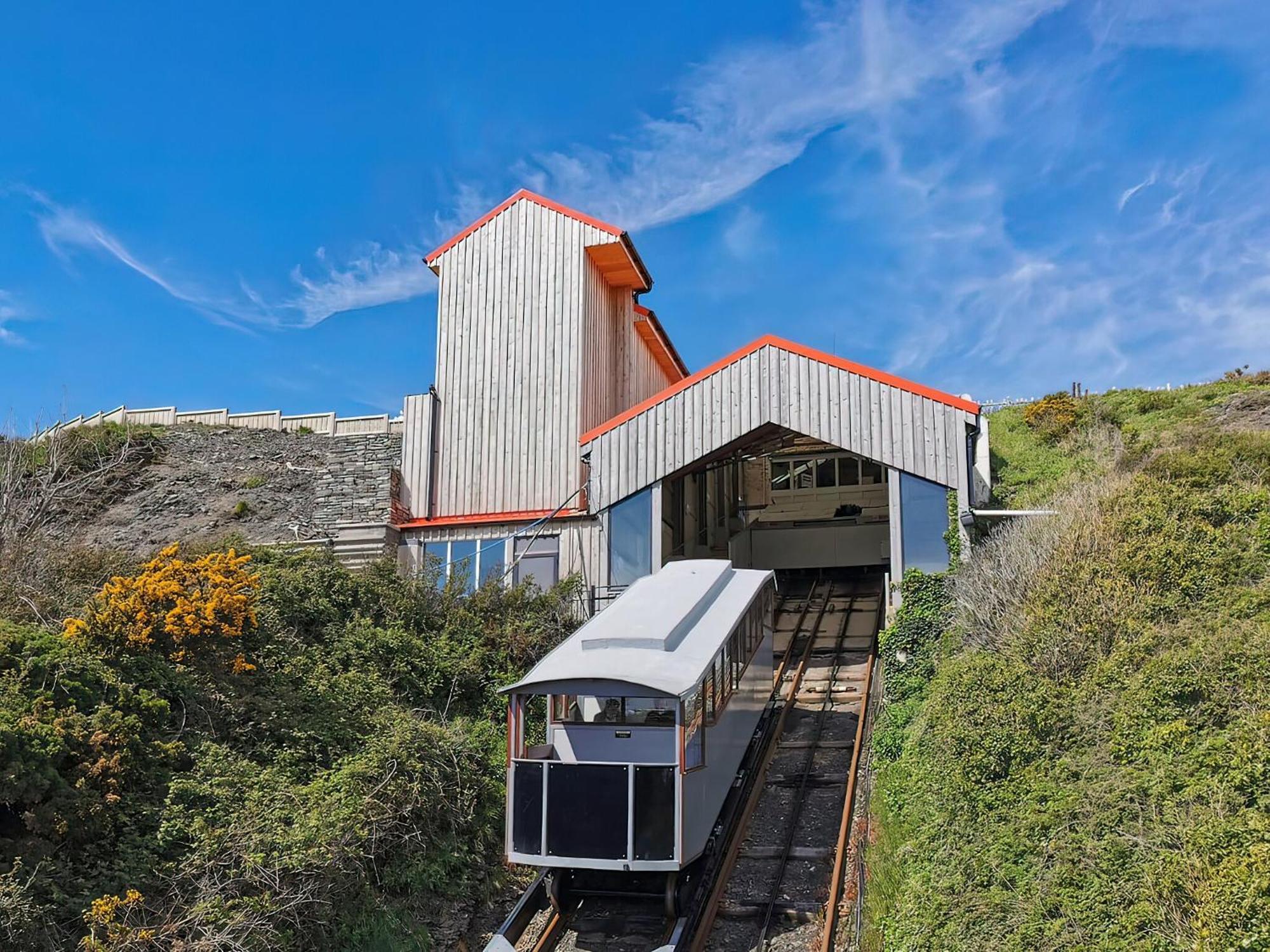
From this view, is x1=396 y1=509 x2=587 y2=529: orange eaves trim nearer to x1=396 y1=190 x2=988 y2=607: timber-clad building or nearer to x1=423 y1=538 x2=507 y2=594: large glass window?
x1=396 y1=190 x2=988 y2=607: timber-clad building

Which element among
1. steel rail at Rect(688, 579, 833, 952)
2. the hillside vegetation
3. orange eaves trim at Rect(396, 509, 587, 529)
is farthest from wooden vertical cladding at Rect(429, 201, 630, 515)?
the hillside vegetation

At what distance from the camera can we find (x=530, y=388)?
22.8 metres

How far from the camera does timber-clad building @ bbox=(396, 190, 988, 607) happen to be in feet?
61.4

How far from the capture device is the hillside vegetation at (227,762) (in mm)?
9305

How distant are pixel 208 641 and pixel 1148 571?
11.6m

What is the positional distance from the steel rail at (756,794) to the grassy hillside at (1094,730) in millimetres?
1834

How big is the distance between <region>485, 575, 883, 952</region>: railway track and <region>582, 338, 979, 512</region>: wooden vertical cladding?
435 cm

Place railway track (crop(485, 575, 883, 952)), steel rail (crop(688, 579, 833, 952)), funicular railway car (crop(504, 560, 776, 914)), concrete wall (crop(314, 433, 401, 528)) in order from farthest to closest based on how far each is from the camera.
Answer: concrete wall (crop(314, 433, 401, 528))
steel rail (crop(688, 579, 833, 952))
railway track (crop(485, 575, 883, 952))
funicular railway car (crop(504, 560, 776, 914))

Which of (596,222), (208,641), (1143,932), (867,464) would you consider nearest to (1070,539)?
(1143,932)

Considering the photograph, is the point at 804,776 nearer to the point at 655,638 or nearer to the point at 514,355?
the point at 655,638

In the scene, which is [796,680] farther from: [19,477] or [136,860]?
[19,477]

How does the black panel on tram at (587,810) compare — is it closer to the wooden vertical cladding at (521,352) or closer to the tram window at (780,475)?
the wooden vertical cladding at (521,352)

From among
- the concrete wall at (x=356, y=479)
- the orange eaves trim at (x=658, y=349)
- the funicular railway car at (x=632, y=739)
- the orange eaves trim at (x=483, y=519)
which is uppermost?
the orange eaves trim at (x=658, y=349)

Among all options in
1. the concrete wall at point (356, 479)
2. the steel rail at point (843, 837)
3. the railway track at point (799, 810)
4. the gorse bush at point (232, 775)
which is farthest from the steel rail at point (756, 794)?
the concrete wall at point (356, 479)
